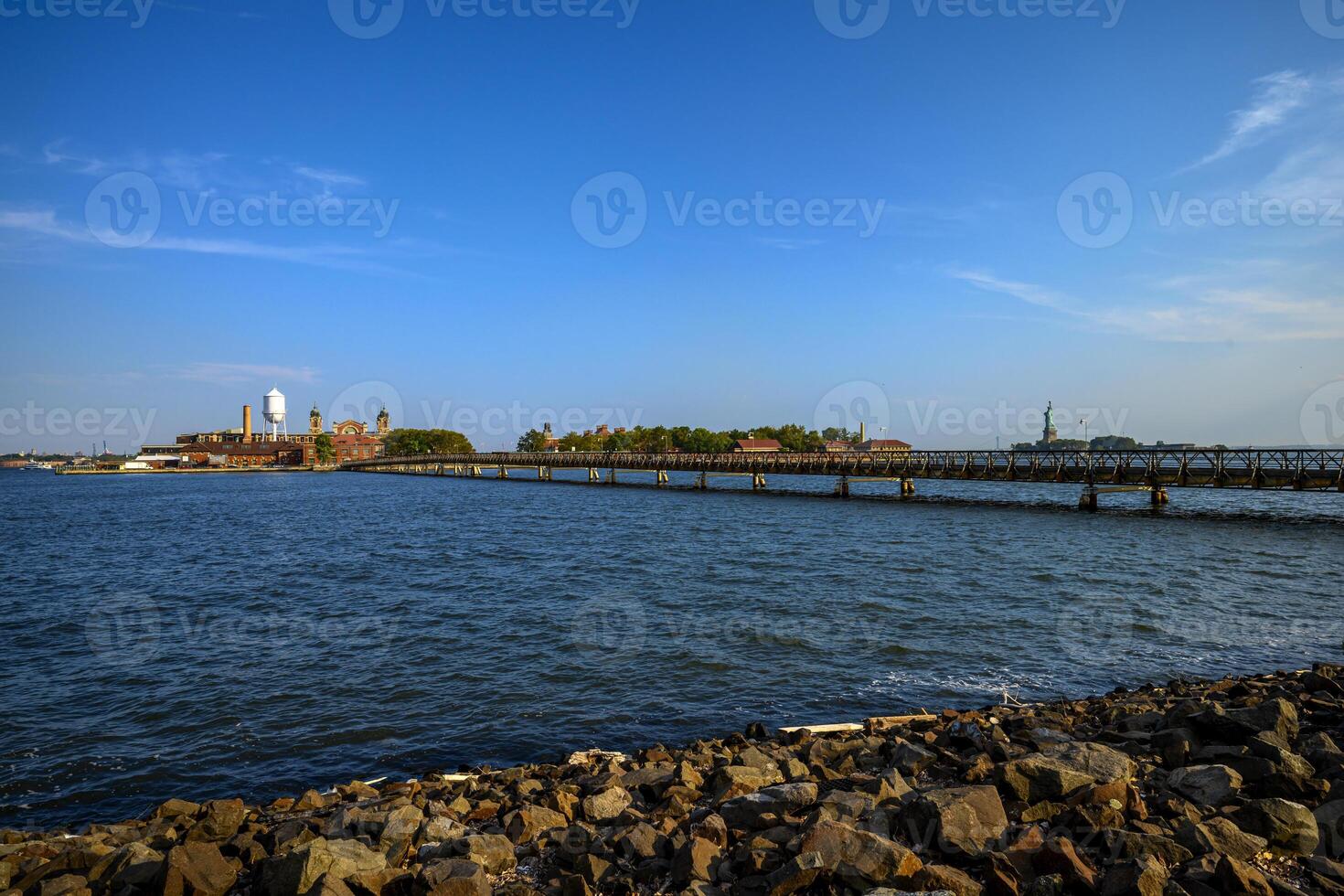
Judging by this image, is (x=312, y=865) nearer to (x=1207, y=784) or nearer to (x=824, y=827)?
(x=824, y=827)

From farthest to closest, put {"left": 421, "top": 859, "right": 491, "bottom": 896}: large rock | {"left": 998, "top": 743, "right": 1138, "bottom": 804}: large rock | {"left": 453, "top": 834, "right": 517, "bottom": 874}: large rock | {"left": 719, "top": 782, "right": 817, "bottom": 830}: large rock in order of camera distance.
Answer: {"left": 998, "top": 743, "right": 1138, "bottom": 804}: large rock, {"left": 719, "top": 782, "right": 817, "bottom": 830}: large rock, {"left": 453, "top": 834, "right": 517, "bottom": 874}: large rock, {"left": 421, "top": 859, "right": 491, "bottom": 896}: large rock

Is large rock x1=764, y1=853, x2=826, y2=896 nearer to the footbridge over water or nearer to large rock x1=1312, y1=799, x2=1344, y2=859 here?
large rock x1=1312, y1=799, x2=1344, y2=859

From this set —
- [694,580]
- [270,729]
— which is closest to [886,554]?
[694,580]

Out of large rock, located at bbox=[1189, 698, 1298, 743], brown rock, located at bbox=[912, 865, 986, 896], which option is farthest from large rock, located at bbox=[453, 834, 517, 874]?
large rock, located at bbox=[1189, 698, 1298, 743]

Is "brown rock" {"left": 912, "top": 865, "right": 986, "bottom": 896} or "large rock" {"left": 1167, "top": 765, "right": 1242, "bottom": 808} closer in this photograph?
"brown rock" {"left": 912, "top": 865, "right": 986, "bottom": 896}

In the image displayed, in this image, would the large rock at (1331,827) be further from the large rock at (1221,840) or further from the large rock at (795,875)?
the large rock at (795,875)

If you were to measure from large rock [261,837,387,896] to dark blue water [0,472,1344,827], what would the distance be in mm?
4957

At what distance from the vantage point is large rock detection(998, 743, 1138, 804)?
7.61m

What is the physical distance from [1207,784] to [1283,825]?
1.11m

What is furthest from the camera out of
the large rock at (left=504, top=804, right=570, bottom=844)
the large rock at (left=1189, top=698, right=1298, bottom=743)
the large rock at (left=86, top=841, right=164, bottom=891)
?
the large rock at (left=1189, top=698, right=1298, bottom=743)

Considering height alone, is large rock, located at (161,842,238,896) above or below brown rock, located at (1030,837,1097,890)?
below

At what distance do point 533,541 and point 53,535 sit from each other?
34610 millimetres

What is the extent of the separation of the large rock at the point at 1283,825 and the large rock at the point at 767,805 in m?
4.03

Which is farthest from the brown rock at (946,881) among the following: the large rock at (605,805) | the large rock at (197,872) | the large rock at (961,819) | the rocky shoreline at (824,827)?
the large rock at (197,872)
